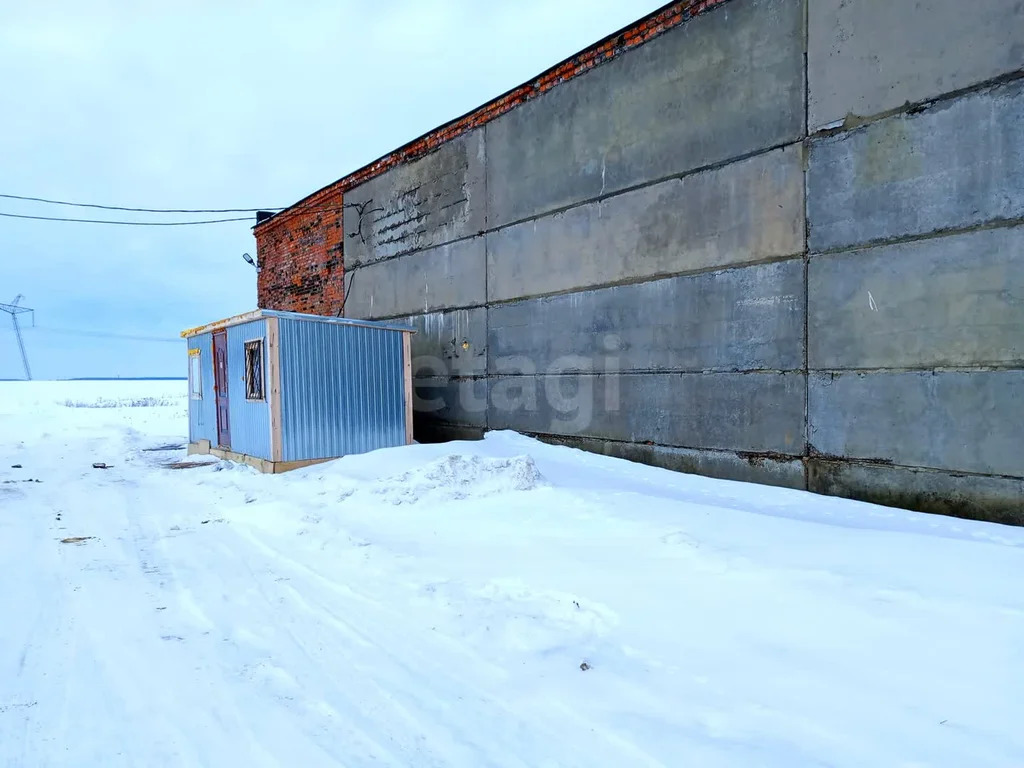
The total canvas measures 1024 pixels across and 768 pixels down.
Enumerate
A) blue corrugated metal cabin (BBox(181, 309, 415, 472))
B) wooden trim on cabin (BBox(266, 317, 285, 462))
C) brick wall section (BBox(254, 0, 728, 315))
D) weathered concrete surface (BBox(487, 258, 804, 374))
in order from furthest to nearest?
blue corrugated metal cabin (BBox(181, 309, 415, 472)) < wooden trim on cabin (BBox(266, 317, 285, 462)) < brick wall section (BBox(254, 0, 728, 315)) < weathered concrete surface (BBox(487, 258, 804, 374))

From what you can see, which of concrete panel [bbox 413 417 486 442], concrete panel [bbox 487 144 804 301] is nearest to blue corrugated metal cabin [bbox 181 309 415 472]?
concrete panel [bbox 413 417 486 442]

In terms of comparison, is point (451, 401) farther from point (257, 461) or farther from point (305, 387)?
point (257, 461)

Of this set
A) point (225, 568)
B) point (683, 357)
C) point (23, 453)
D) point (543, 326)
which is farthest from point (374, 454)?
point (23, 453)

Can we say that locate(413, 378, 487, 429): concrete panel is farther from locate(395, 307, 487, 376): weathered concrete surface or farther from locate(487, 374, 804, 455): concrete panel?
locate(487, 374, 804, 455): concrete panel

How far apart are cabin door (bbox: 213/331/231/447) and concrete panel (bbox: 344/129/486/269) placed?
3.52 m

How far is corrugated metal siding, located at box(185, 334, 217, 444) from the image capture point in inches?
449

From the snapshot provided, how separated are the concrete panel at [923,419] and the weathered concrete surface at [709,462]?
0.44m

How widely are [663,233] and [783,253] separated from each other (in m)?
1.59

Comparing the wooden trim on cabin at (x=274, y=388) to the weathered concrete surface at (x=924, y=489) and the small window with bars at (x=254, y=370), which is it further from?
the weathered concrete surface at (x=924, y=489)

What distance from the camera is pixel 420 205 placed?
11.6 metres

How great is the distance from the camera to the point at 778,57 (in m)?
6.46

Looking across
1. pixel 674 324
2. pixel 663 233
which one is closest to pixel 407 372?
pixel 674 324

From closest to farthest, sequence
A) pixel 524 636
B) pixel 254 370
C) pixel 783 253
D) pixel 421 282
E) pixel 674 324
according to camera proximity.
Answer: pixel 524 636 < pixel 783 253 < pixel 674 324 < pixel 254 370 < pixel 421 282

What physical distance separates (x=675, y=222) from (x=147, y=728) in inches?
274
